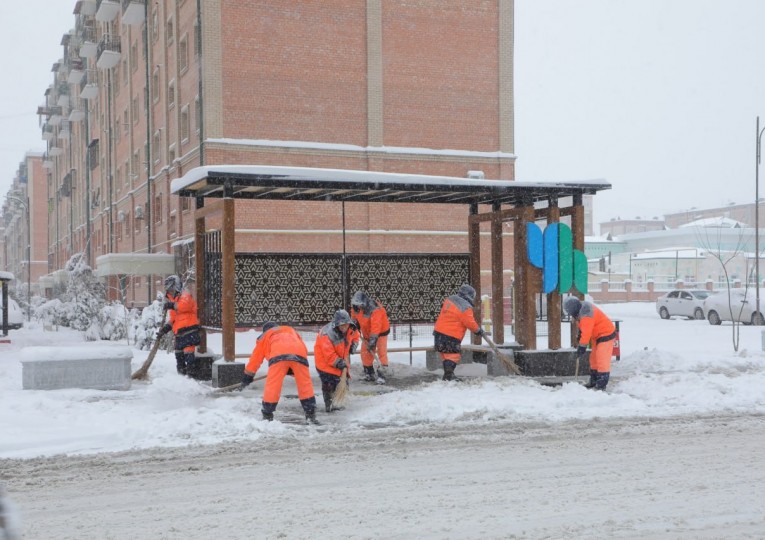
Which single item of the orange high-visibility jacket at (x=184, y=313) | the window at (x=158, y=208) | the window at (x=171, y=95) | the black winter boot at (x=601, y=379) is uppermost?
the window at (x=171, y=95)

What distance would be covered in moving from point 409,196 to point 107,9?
112ft

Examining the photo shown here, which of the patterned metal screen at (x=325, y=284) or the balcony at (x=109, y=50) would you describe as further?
the balcony at (x=109, y=50)

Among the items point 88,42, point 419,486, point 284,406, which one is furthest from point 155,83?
point 419,486

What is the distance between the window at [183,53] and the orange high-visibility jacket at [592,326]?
23.4 meters

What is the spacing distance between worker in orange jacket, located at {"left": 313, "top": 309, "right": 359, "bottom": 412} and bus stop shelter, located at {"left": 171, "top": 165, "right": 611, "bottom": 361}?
221 centimetres

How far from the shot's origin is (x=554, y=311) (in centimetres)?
1457

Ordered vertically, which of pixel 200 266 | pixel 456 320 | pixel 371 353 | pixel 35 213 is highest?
pixel 35 213

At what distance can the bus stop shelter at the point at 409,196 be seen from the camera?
41.8 ft

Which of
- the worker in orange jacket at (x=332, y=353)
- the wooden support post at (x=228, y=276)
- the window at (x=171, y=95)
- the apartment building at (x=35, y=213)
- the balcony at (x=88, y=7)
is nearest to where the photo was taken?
the worker in orange jacket at (x=332, y=353)

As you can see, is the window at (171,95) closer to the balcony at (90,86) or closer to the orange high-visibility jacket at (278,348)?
the balcony at (90,86)

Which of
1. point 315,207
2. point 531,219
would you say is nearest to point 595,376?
point 531,219

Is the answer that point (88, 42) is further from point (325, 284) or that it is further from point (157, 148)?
point (325, 284)

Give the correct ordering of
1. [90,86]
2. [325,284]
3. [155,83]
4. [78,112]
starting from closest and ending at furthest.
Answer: [325,284] → [155,83] → [90,86] → [78,112]

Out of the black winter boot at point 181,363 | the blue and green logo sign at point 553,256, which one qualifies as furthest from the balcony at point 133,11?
the blue and green logo sign at point 553,256
